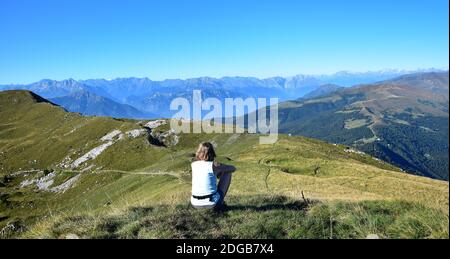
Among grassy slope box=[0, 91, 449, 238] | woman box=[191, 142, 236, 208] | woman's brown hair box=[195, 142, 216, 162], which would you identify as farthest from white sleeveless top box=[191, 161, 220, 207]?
grassy slope box=[0, 91, 449, 238]

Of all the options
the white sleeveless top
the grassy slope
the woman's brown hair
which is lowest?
the grassy slope

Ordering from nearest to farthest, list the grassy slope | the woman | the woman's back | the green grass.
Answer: the green grass → the grassy slope → the woman → the woman's back

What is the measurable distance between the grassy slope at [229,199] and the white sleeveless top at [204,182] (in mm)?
642

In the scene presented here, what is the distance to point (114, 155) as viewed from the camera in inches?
4348

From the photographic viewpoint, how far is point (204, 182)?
50.9 feet

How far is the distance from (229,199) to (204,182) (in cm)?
340

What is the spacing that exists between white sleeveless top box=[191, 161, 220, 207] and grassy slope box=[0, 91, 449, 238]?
642 mm

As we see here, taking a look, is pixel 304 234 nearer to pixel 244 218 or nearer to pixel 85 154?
pixel 244 218

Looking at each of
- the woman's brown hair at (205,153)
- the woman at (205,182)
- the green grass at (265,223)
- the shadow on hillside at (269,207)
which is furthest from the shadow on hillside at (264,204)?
the woman's brown hair at (205,153)

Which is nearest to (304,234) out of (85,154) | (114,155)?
(114,155)

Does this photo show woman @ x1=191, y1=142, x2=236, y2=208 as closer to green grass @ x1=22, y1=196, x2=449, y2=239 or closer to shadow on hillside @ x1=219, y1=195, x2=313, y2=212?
green grass @ x1=22, y1=196, x2=449, y2=239

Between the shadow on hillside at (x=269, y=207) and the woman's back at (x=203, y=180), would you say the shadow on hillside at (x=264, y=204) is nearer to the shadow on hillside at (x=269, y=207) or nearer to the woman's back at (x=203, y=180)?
the shadow on hillside at (x=269, y=207)

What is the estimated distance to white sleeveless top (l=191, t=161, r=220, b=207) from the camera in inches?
606

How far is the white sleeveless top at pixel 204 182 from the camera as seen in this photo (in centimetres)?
1539
